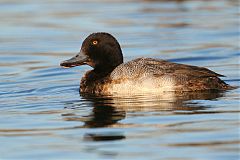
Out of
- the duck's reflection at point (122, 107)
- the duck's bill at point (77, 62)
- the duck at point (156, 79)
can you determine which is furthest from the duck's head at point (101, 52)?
the duck's reflection at point (122, 107)

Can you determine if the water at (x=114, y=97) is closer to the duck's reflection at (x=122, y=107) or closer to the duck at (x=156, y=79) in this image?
the duck's reflection at (x=122, y=107)

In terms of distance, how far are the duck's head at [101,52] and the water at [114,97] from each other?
0.58m

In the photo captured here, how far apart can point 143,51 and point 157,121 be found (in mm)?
7739

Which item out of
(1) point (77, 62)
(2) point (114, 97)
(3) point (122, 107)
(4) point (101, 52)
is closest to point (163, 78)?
(2) point (114, 97)

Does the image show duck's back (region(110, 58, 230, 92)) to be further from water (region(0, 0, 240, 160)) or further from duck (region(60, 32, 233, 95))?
water (region(0, 0, 240, 160))

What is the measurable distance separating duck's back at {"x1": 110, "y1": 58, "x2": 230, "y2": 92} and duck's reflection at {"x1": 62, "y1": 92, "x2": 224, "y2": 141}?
0.17m

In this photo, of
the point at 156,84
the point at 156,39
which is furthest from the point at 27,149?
the point at 156,39

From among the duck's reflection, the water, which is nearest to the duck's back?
the duck's reflection

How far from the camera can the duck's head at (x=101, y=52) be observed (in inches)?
516

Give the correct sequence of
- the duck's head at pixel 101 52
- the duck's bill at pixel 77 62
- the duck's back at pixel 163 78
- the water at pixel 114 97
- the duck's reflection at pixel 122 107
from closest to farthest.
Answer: the water at pixel 114 97 < the duck's reflection at pixel 122 107 < the duck's back at pixel 163 78 < the duck's head at pixel 101 52 < the duck's bill at pixel 77 62

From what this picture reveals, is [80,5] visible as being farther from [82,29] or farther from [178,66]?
[178,66]

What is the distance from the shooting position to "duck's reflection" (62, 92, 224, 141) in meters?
10.1

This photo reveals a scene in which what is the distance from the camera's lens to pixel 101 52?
43.2 feet

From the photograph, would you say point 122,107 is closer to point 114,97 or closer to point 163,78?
point 114,97
